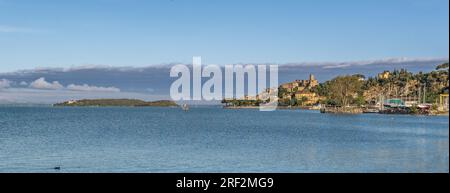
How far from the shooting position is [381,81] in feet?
509

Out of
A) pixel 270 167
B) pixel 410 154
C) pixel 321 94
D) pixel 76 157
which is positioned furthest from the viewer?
pixel 321 94

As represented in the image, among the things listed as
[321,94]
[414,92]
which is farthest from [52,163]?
[321,94]

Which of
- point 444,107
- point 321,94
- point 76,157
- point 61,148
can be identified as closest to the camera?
point 76,157

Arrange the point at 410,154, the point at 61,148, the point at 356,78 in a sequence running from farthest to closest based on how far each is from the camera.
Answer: the point at 356,78
the point at 61,148
the point at 410,154

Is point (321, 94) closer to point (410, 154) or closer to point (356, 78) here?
point (356, 78)

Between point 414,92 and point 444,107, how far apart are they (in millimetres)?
25799
